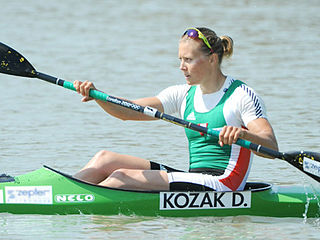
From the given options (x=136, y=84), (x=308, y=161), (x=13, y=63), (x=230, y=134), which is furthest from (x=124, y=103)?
(x=136, y=84)

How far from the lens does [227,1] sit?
83.9 ft

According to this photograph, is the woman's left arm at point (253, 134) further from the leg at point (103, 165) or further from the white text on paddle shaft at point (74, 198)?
the white text on paddle shaft at point (74, 198)

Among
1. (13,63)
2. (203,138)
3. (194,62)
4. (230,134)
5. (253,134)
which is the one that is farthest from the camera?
(13,63)

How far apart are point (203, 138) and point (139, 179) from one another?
568mm

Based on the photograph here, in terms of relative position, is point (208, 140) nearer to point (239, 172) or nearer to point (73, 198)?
point (239, 172)

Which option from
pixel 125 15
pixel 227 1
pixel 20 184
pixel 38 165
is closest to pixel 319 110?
pixel 38 165

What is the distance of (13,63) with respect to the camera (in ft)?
22.9

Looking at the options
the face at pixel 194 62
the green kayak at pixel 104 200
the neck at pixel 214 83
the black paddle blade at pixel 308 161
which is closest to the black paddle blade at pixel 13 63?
the green kayak at pixel 104 200

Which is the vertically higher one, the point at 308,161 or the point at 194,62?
the point at 194,62

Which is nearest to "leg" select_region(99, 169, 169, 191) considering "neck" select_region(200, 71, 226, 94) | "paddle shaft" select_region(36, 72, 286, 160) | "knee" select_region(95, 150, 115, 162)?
"knee" select_region(95, 150, 115, 162)

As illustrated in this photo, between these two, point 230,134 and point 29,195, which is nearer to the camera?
point 230,134

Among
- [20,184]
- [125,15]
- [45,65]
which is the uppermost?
[125,15]

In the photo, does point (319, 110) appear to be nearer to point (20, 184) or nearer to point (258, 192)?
point (258, 192)

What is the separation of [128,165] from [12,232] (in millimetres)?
993
